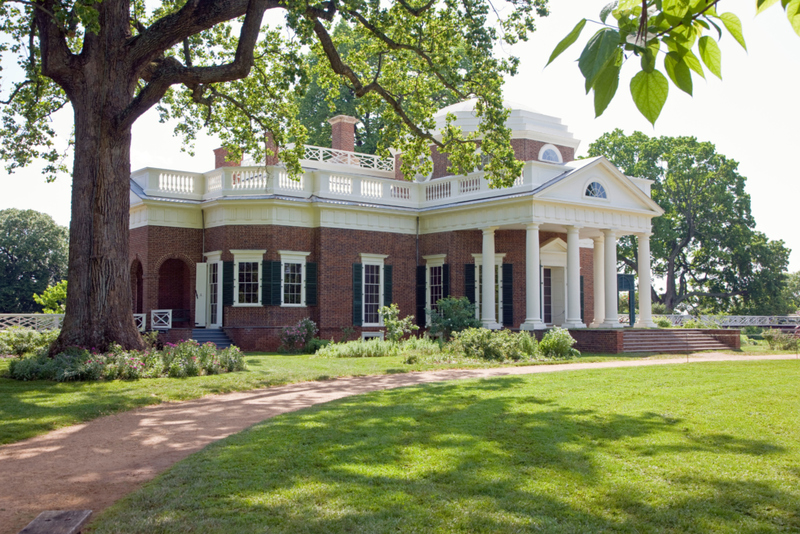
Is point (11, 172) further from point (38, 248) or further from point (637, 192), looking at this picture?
point (38, 248)

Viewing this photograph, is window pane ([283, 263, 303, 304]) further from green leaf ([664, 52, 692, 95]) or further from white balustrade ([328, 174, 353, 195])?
green leaf ([664, 52, 692, 95])

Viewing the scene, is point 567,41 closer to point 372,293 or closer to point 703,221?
point 372,293

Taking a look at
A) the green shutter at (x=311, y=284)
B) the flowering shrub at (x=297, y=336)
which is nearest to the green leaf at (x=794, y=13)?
the flowering shrub at (x=297, y=336)

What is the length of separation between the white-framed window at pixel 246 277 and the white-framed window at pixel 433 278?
6.62 m

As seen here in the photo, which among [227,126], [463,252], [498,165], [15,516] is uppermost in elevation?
[227,126]

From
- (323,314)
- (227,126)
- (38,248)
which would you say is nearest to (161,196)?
(227,126)

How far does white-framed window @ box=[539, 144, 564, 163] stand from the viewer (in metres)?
29.2

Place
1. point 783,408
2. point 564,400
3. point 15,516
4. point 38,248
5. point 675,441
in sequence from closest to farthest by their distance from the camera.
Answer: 1. point 15,516
2. point 675,441
3. point 783,408
4. point 564,400
5. point 38,248

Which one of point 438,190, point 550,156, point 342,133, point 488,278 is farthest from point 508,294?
point 342,133

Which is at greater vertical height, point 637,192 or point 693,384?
point 637,192

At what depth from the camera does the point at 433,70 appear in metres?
18.5

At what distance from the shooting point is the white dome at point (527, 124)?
1128 inches

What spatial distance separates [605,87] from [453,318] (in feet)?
70.1

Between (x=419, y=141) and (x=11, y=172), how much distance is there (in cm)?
1210
